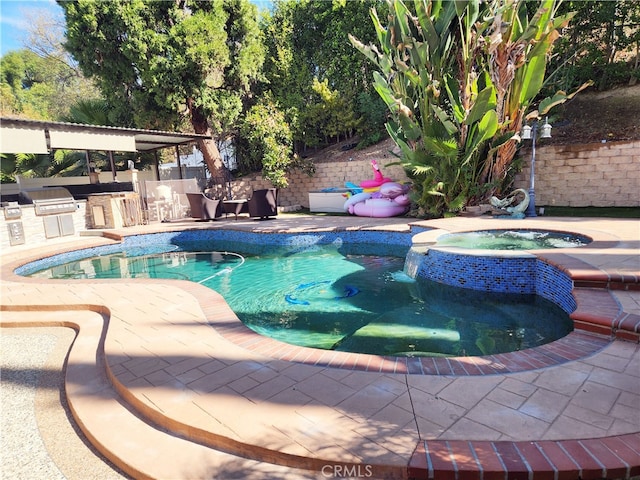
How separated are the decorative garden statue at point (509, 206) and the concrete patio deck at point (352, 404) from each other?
19.7ft

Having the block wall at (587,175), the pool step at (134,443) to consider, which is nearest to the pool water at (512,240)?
the block wall at (587,175)

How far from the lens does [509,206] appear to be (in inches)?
420

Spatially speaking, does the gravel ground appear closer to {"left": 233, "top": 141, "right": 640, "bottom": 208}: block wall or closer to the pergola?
the pergola

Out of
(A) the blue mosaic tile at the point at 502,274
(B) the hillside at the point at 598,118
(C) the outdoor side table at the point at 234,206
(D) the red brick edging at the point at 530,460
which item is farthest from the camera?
(C) the outdoor side table at the point at 234,206

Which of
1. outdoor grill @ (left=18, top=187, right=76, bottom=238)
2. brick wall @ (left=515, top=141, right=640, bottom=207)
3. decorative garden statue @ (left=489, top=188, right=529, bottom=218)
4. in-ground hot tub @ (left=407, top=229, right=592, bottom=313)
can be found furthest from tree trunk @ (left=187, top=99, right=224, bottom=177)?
brick wall @ (left=515, top=141, right=640, bottom=207)

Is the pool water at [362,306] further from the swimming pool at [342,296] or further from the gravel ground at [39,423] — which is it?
the gravel ground at [39,423]

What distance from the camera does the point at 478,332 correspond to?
4730 millimetres

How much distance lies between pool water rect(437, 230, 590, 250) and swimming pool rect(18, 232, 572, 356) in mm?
1232

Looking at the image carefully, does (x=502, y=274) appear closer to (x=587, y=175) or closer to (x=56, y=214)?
(x=587, y=175)

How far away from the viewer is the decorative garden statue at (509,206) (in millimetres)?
9984

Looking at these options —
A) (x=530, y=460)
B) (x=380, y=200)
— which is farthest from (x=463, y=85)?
(x=530, y=460)

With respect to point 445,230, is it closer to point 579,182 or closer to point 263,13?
point 579,182

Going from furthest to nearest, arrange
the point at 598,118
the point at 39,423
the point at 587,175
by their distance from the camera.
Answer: the point at 598,118 → the point at 587,175 → the point at 39,423

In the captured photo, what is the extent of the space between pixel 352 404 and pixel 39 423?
245 cm
